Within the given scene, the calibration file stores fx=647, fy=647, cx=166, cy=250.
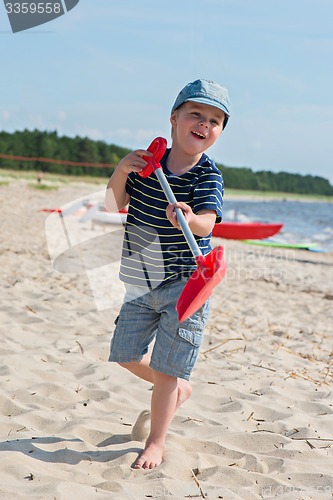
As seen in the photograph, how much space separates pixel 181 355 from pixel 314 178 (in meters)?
71.5

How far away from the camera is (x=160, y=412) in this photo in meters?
2.71

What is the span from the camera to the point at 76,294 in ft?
20.0

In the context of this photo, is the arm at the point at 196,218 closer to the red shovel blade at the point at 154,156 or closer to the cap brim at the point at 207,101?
the red shovel blade at the point at 154,156

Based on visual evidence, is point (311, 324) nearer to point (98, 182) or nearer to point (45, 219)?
point (45, 219)

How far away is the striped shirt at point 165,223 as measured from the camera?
8.78 ft


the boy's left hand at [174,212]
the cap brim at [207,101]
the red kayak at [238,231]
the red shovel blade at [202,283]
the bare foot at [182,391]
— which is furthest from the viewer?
the red kayak at [238,231]

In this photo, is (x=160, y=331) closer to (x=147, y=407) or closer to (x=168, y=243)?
(x=168, y=243)

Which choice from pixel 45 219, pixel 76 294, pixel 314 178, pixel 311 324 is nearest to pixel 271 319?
pixel 311 324

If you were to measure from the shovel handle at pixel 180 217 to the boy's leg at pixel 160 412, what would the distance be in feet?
2.07

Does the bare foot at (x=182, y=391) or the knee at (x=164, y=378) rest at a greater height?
the knee at (x=164, y=378)

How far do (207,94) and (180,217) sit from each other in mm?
558

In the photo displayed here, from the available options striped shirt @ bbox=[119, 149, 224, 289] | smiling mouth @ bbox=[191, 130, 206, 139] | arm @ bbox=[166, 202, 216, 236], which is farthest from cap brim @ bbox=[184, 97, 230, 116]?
arm @ bbox=[166, 202, 216, 236]

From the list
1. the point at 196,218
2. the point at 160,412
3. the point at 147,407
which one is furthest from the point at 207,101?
the point at 147,407

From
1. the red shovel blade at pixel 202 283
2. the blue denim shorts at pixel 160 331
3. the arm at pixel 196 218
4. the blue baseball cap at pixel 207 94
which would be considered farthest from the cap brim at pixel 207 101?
the blue denim shorts at pixel 160 331
